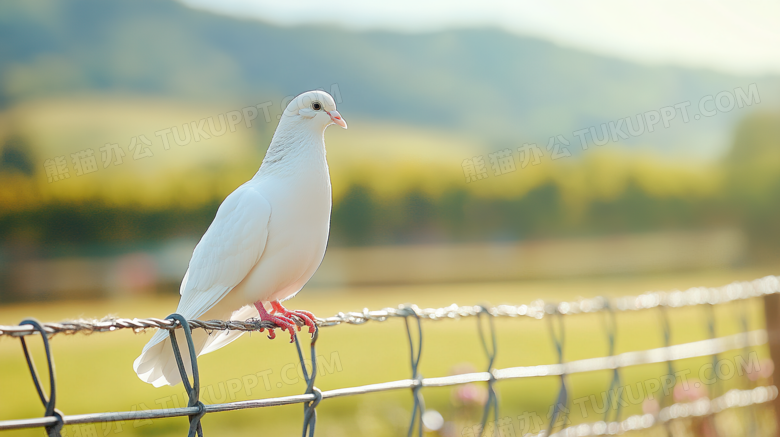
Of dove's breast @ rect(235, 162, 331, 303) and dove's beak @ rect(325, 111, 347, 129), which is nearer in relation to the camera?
dove's breast @ rect(235, 162, 331, 303)

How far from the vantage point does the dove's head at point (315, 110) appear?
236 centimetres

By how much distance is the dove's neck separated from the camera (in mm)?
2244

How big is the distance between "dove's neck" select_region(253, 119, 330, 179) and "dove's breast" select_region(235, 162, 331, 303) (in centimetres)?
4

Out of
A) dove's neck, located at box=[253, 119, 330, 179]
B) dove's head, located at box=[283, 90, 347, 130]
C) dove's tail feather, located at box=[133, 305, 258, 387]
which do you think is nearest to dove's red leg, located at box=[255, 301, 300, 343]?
dove's tail feather, located at box=[133, 305, 258, 387]

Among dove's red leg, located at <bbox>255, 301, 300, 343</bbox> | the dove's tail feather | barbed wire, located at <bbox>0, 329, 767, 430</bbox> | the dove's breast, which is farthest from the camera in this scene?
the dove's breast

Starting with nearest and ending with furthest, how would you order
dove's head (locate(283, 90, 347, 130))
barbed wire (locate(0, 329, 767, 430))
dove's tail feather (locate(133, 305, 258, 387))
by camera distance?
barbed wire (locate(0, 329, 767, 430))
dove's tail feather (locate(133, 305, 258, 387))
dove's head (locate(283, 90, 347, 130))

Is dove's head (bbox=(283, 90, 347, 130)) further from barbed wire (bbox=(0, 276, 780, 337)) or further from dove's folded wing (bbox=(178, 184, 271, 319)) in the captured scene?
barbed wire (bbox=(0, 276, 780, 337))

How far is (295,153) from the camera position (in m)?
2.29

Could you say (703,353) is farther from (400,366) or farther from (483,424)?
(400,366)

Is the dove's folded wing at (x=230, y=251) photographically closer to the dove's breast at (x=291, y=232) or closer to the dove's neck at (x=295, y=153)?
the dove's breast at (x=291, y=232)

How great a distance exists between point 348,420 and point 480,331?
477 cm

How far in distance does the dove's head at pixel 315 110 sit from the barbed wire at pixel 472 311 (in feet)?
2.78

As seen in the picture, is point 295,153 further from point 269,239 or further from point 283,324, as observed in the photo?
point 283,324

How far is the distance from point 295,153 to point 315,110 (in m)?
0.22
